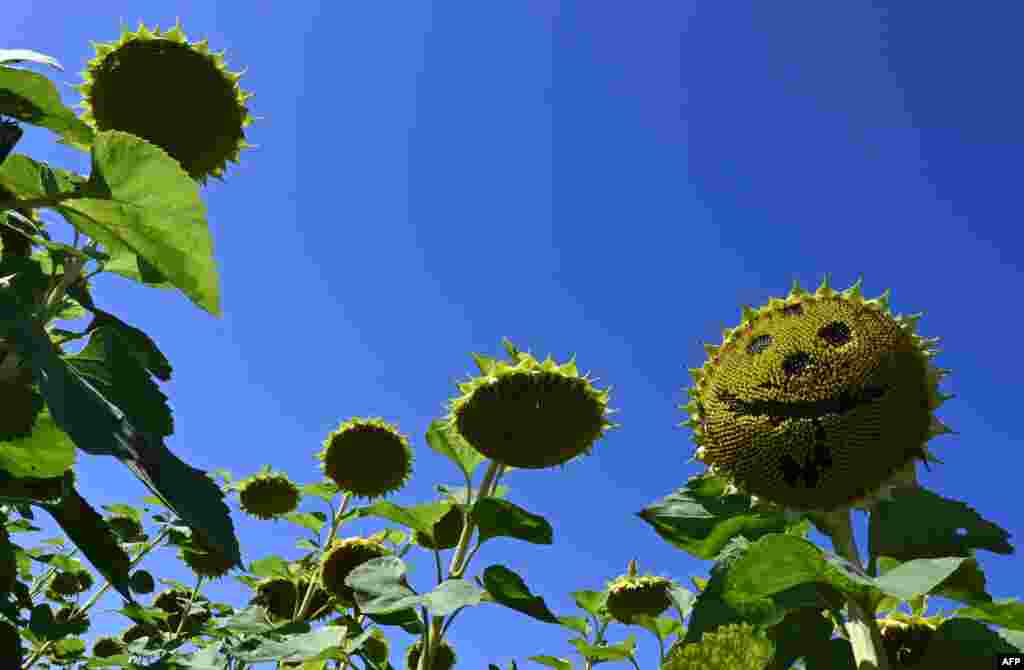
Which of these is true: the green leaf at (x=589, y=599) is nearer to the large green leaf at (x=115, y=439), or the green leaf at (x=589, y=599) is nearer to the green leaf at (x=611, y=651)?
the green leaf at (x=611, y=651)

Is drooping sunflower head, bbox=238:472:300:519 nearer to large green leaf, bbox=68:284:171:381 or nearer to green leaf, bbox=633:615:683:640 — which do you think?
green leaf, bbox=633:615:683:640

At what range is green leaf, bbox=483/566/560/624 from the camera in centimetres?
333

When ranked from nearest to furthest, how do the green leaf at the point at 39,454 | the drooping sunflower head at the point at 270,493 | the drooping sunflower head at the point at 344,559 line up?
the green leaf at the point at 39,454, the drooping sunflower head at the point at 344,559, the drooping sunflower head at the point at 270,493

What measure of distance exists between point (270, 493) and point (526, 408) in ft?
13.1

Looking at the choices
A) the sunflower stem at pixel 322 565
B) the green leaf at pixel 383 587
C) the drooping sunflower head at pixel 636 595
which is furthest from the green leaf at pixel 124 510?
the green leaf at pixel 383 587

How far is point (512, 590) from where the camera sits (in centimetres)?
333

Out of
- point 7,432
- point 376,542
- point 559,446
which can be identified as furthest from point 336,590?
point 7,432

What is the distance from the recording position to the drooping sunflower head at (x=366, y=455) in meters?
5.64

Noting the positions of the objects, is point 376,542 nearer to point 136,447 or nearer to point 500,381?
point 500,381

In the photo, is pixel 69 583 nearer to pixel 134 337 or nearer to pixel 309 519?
pixel 309 519

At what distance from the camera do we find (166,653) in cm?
488

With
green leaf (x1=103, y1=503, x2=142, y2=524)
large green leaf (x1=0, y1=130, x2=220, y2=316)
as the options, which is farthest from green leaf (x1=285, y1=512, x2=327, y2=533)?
large green leaf (x1=0, y1=130, x2=220, y2=316)

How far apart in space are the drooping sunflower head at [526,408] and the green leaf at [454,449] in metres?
0.34

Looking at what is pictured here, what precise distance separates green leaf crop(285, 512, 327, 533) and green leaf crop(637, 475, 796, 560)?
4.80 metres
